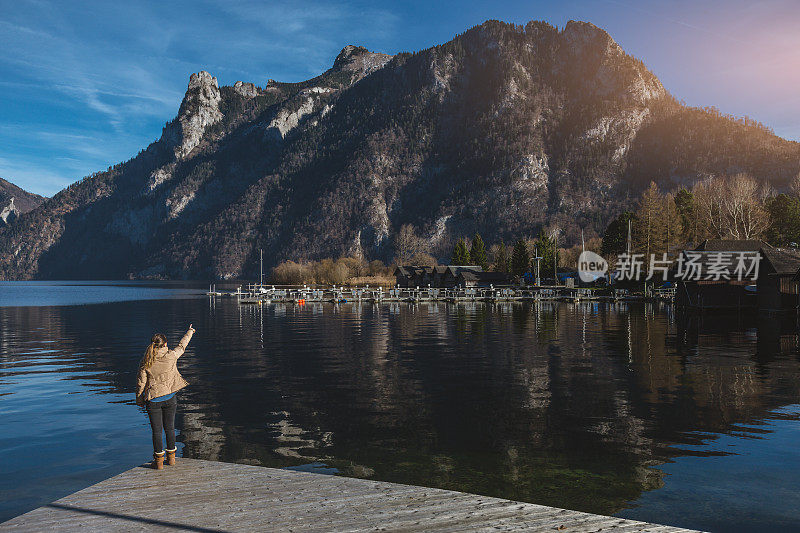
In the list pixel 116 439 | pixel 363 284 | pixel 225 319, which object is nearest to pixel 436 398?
pixel 116 439

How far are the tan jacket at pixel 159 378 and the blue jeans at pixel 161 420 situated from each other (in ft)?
0.71

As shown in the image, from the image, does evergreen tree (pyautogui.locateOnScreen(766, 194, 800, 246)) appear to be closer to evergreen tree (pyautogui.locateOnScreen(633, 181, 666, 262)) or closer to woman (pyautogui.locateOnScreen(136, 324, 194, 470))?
evergreen tree (pyautogui.locateOnScreen(633, 181, 666, 262))

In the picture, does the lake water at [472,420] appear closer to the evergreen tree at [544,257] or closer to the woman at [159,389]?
the woman at [159,389]

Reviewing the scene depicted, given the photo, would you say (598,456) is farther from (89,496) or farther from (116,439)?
(116,439)

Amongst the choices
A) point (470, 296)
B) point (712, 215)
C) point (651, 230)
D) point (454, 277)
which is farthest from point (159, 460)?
point (454, 277)

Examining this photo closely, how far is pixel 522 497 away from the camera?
34.1ft

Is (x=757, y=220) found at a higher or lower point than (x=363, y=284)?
higher

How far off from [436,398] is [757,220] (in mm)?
91861

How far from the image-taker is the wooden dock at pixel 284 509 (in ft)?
25.0

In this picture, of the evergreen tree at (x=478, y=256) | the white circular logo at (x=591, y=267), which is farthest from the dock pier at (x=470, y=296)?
the evergreen tree at (x=478, y=256)

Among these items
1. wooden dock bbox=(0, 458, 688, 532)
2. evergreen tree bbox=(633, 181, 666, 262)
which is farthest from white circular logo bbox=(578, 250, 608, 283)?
wooden dock bbox=(0, 458, 688, 532)

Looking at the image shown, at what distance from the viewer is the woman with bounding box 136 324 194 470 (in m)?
10.3

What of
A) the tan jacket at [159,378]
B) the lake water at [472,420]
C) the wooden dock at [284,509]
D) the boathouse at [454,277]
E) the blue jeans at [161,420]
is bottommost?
the lake water at [472,420]

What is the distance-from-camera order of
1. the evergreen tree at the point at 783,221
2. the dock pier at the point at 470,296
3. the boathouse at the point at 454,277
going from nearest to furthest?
the dock pier at the point at 470,296
the evergreen tree at the point at 783,221
the boathouse at the point at 454,277
